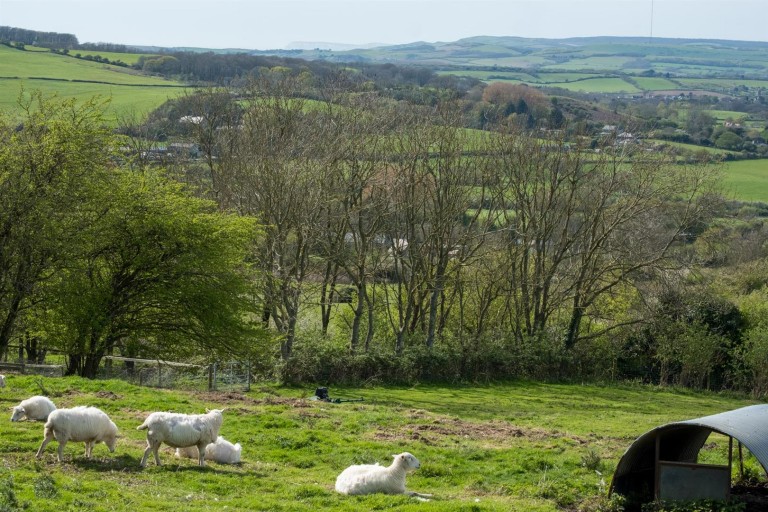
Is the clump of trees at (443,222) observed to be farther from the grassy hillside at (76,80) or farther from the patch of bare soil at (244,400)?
the grassy hillside at (76,80)

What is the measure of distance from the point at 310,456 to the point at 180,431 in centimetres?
365

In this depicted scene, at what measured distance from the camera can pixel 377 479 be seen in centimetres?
1625

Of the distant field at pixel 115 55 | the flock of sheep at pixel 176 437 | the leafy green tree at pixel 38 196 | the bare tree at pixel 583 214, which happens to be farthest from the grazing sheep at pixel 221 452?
the distant field at pixel 115 55

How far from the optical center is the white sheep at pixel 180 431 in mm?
16484

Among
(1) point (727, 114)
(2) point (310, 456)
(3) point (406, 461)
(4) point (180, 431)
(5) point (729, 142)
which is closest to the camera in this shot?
(3) point (406, 461)

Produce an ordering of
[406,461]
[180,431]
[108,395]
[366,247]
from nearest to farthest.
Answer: [406,461] → [180,431] → [108,395] → [366,247]

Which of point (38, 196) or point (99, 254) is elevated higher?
point (38, 196)

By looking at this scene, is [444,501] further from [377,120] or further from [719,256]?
[719,256]

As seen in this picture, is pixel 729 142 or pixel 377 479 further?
pixel 729 142

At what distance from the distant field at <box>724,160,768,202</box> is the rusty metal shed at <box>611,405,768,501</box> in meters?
74.9

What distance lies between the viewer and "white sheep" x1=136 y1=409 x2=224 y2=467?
54.1 feet

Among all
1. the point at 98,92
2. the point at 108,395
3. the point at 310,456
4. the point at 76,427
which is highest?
the point at 98,92

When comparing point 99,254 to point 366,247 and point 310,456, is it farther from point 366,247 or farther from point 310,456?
point 310,456

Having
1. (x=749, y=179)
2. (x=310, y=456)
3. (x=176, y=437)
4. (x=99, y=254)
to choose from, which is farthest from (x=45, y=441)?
(x=749, y=179)
